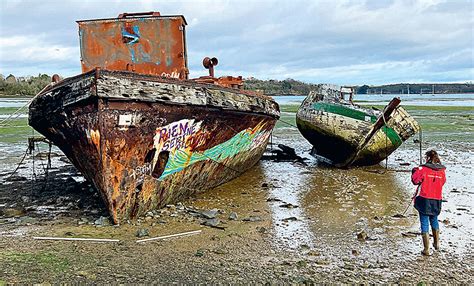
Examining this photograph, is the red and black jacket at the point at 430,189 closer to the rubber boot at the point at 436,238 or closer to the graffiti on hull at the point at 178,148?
the rubber boot at the point at 436,238

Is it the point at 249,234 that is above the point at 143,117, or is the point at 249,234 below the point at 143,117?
below

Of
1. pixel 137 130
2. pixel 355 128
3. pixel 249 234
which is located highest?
pixel 137 130

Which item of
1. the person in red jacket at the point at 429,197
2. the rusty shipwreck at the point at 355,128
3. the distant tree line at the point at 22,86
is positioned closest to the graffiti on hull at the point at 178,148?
the person in red jacket at the point at 429,197

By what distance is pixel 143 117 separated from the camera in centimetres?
607

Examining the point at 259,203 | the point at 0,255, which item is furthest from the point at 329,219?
the point at 0,255

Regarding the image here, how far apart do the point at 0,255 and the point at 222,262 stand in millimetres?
2460

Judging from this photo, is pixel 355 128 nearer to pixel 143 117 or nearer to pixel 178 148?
pixel 178 148

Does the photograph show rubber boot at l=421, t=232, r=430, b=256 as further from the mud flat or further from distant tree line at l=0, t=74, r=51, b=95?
distant tree line at l=0, t=74, r=51, b=95

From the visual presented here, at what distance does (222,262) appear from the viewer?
498 centimetres

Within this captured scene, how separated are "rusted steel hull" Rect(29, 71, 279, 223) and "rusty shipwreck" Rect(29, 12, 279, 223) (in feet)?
0.04

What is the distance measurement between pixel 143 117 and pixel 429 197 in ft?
12.0

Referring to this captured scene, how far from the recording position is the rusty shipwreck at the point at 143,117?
587cm

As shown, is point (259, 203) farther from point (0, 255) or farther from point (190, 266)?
point (0, 255)

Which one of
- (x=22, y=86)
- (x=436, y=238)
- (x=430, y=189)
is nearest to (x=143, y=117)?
(x=430, y=189)
